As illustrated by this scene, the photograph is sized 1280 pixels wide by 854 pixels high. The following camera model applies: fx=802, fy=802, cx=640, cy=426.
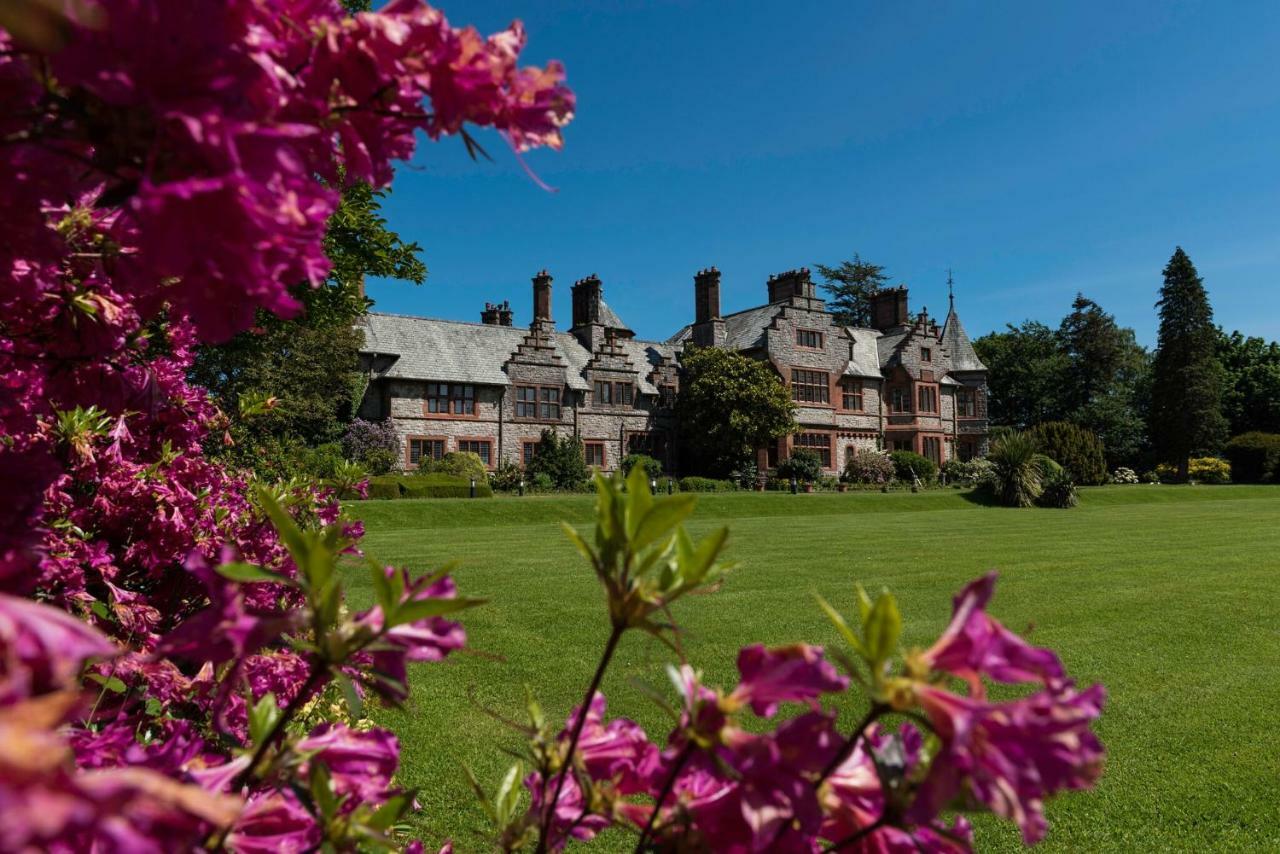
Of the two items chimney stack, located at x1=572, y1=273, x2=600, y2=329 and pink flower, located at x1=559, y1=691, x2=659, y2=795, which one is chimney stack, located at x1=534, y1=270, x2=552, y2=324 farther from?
pink flower, located at x1=559, y1=691, x2=659, y2=795

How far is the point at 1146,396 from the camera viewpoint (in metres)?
61.0

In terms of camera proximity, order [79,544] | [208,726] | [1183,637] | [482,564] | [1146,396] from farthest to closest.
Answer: [1146,396], [482,564], [1183,637], [208,726], [79,544]

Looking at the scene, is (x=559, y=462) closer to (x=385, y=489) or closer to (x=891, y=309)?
(x=385, y=489)

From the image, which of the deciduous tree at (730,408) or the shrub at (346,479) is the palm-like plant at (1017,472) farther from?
the shrub at (346,479)

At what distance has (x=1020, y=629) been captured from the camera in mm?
7801

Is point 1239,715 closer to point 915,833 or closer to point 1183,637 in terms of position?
point 1183,637

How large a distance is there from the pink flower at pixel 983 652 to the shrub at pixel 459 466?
100ft

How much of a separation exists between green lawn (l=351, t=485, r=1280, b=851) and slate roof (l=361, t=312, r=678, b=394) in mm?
15257

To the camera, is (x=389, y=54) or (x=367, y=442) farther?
(x=367, y=442)

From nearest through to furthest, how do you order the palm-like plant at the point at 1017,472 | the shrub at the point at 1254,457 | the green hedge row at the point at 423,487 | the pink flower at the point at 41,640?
the pink flower at the point at 41,640 < the green hedge row at the point at 423,487 < the palm-like plant at the point at 1017,472 < the shrub at the point at 1254,457

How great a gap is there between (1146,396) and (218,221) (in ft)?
235

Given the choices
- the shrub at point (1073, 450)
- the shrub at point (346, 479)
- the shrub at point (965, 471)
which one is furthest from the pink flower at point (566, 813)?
the shrub at point (1073, 450)

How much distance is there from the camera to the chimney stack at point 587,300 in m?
40.4

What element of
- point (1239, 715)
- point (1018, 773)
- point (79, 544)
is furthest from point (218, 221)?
point (1239, 715)
